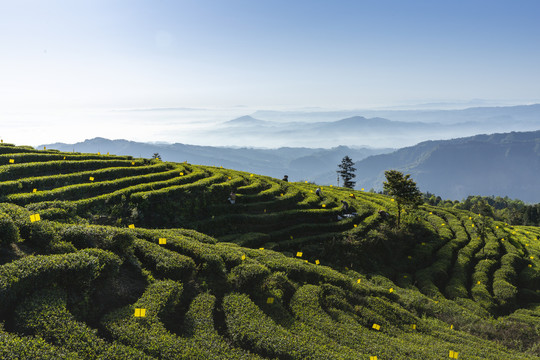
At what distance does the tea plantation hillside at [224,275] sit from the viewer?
1191 centimetres

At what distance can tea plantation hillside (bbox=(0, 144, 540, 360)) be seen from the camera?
1191 cm

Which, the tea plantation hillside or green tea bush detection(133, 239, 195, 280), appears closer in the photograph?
the tea plantation hillside

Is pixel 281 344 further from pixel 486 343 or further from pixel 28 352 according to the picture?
pixel 486 343

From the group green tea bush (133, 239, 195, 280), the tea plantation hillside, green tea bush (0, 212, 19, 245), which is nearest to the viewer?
the tea plantation hillside

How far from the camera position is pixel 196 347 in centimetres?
1183

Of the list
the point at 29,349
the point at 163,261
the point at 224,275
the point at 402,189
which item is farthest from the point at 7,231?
the point at 402,189

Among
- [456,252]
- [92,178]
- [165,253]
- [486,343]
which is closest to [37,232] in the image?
[165,253]

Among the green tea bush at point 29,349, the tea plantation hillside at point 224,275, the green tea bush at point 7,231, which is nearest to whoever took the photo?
the green tea bush at point 29,349

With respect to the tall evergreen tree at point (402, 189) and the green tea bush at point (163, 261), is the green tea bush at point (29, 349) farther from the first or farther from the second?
the tall evergreen tree at point (402, 189)

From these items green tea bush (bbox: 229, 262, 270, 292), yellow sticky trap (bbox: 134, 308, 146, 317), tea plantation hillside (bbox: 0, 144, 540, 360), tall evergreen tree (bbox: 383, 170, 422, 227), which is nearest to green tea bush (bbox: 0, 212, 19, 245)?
tea plantation hillside (bbox: 0, 144, 540, 360)

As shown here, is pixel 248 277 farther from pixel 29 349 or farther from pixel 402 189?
pixel 402 189

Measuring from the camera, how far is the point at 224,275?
56.3ft

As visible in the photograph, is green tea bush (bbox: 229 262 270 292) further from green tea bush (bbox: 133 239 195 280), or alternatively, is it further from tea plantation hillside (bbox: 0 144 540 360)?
green tea bush (bbox: 133 239 195 280)

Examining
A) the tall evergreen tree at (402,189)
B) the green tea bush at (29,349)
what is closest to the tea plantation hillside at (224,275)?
the green tea bush at (29,349)
